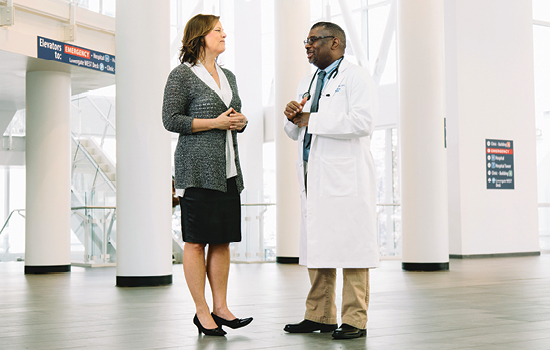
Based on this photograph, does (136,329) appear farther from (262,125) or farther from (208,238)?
(262,125)

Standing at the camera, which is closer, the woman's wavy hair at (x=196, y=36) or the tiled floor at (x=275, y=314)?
the tiled floor at (x=275, y=314)

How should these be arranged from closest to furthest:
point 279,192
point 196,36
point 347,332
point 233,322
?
point 347,332 → point 233,322 → point 196,36 → point 279,192

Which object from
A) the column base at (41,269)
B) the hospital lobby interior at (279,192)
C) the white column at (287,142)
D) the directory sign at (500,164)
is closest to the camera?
the hospital lobby interior at (279,192)

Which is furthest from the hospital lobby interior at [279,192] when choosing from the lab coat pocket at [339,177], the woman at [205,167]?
the lab coat pocket at [339,177]

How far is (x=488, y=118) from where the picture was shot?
1277 cm

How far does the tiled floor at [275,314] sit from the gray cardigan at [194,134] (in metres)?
0.87

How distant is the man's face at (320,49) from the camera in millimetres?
3775

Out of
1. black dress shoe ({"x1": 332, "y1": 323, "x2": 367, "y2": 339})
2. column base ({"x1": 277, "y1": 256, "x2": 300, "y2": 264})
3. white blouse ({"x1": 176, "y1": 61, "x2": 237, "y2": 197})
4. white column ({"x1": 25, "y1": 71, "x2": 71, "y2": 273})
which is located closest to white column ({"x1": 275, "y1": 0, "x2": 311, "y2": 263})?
column base ({"x1": 277, "y1": 256, "x2": 300, "y2": 264})

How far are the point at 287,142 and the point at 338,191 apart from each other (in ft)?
24.4

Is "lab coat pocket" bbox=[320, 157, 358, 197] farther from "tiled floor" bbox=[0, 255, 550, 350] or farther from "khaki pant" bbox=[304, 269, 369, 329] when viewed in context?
"tiled floor" bbox=[0, 255, 550, 350]

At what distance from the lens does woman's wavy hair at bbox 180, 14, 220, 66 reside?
386cm

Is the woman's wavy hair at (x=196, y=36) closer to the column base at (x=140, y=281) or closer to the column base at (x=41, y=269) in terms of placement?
the column base at (x=140, y=281)

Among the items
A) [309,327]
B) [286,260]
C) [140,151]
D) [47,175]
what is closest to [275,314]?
[309,327]

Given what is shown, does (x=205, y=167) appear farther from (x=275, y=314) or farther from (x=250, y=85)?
(x=250, y=85)
